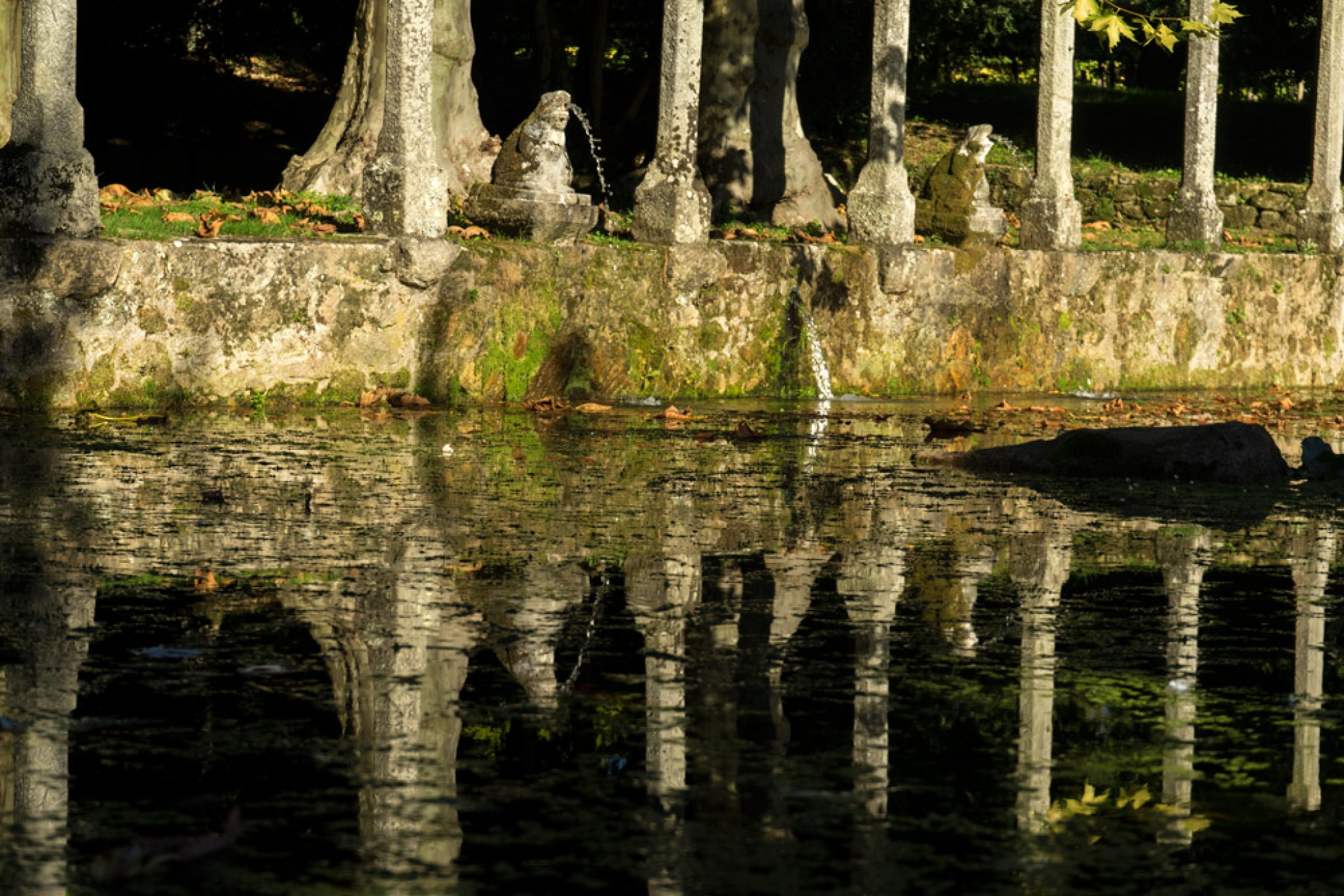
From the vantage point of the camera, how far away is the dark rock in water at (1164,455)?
8500 mm

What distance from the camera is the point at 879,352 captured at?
1320 cm

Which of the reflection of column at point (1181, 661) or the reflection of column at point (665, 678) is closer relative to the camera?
the reflection of column at point (665, 678)

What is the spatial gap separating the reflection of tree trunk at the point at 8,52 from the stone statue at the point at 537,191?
4127mm

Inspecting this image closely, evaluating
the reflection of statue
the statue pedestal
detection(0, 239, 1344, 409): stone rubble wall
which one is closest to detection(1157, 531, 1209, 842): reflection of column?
detection(0, 239, 1344, 409): stone rubble wall

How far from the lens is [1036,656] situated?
4.73 m

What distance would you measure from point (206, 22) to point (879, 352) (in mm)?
16545

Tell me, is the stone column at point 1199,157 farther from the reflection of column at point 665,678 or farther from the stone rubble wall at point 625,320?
the reflection of column at point 665,678

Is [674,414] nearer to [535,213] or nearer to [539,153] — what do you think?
[535,213]

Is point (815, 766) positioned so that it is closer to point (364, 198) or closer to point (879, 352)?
point (364, 198)

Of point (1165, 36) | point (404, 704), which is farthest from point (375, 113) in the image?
point (404, 704)

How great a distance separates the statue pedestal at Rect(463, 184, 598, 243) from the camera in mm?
11688

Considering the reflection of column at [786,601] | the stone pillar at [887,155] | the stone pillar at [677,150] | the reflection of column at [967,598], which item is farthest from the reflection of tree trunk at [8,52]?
the reflection of column at [967,598]

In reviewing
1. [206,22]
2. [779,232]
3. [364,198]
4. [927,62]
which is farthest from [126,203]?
[927,62]

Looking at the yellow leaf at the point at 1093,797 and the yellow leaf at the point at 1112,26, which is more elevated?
the yellow leaf at the point at 1112,26
